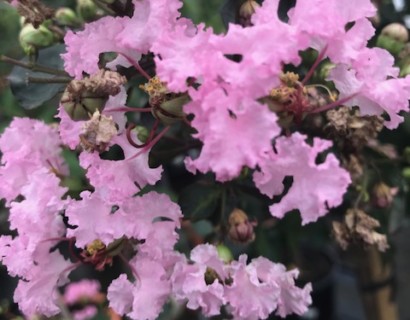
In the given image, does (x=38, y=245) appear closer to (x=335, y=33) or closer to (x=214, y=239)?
(x=214, y=239)

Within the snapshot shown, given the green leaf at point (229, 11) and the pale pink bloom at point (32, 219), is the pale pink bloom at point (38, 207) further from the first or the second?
the green leaf at point (229, 11)

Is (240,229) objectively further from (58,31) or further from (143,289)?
(58,31)

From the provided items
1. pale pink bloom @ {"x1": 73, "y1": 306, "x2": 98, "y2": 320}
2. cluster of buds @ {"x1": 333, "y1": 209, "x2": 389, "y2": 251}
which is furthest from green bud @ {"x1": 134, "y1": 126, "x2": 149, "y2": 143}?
pale pink bloom @ {"x1": 73, "y1": 306, "x2": 98, "y2": 320}

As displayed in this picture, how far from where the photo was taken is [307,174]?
0.45 m

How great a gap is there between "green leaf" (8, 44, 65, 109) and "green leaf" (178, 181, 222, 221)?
0.60ft

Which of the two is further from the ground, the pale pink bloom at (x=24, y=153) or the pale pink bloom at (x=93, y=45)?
the pale pink bloom at (x=93, y=45)

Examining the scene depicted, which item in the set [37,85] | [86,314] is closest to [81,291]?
[86,314]

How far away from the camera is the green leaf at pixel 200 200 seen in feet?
2.18

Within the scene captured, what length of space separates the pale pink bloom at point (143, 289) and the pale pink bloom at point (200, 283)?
14 millimetres

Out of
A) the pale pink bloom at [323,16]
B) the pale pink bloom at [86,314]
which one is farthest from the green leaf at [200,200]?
the pale pink bloom at [86,314]

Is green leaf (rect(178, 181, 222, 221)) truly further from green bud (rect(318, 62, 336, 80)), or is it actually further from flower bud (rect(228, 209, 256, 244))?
green bud (rect(318, 62, 336, 80))

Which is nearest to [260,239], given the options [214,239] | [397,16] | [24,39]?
[214,239]

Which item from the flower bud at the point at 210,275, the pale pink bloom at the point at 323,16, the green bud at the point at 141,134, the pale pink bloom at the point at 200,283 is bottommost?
the flower bud at the point at 210,275

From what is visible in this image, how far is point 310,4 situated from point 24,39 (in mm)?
341
